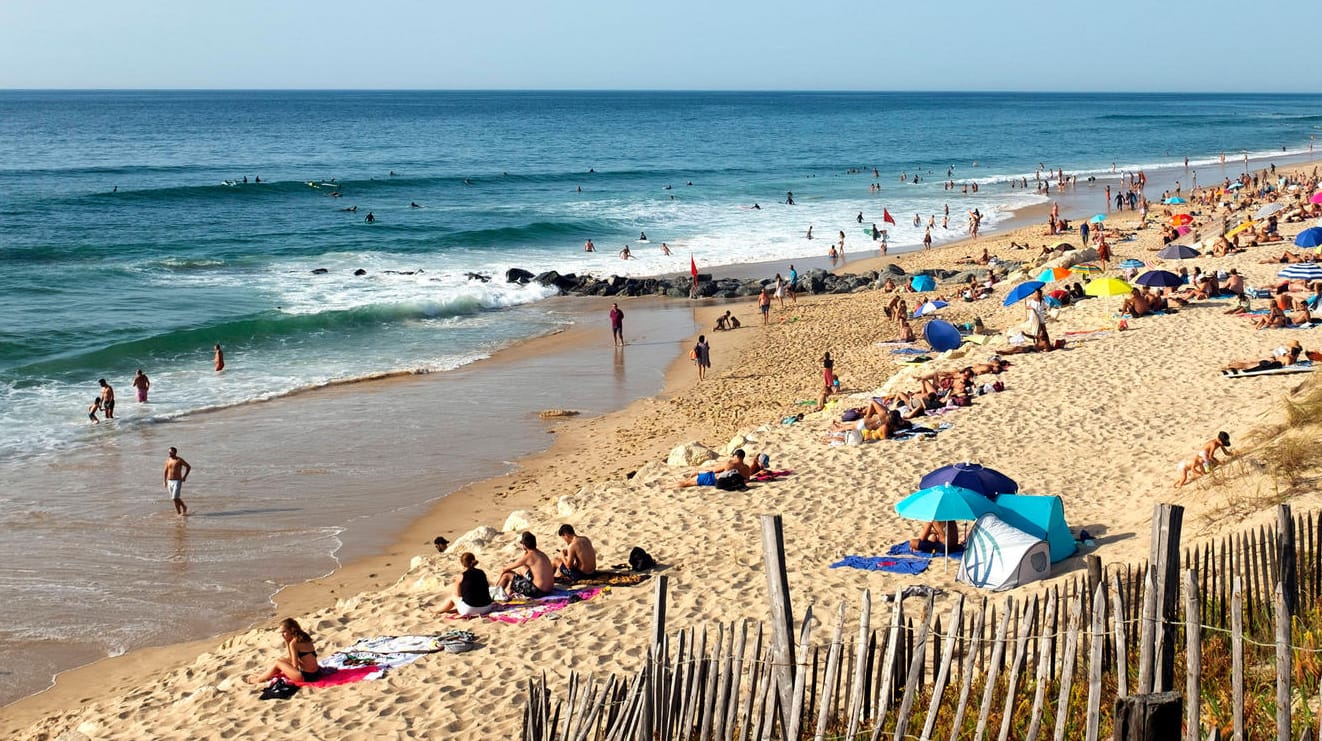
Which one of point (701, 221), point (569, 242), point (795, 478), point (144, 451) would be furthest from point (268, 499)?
point (701, 221)

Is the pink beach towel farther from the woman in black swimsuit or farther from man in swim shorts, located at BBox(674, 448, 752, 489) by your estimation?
man in swim shorts, located at BBox(674, 448, 752, 489)

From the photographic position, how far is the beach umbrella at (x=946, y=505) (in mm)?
11062

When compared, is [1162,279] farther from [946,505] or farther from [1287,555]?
[1287,555]

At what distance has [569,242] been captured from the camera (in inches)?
1757

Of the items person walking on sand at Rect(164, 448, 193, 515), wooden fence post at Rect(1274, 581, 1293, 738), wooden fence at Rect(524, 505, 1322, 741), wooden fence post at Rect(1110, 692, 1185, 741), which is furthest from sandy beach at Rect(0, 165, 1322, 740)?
wooden fence post at Rect(1110, 692, 1185, 741)

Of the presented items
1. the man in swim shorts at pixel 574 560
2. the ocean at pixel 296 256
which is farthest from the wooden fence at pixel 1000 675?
the ocean at pixel 296 256

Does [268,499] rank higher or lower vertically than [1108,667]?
lower

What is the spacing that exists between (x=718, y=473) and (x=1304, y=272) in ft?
48.1

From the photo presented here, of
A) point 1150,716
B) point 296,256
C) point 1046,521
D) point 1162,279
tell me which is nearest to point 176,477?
point 1046,521

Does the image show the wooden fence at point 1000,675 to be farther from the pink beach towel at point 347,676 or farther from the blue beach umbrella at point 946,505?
the blue beach umbrella at point 946,505

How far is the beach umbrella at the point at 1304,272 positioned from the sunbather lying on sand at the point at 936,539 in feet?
48.5

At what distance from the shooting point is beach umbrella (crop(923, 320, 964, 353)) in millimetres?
22000

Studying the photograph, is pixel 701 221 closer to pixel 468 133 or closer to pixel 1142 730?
pixel 1142 730

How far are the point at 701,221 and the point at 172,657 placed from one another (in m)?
40.0
